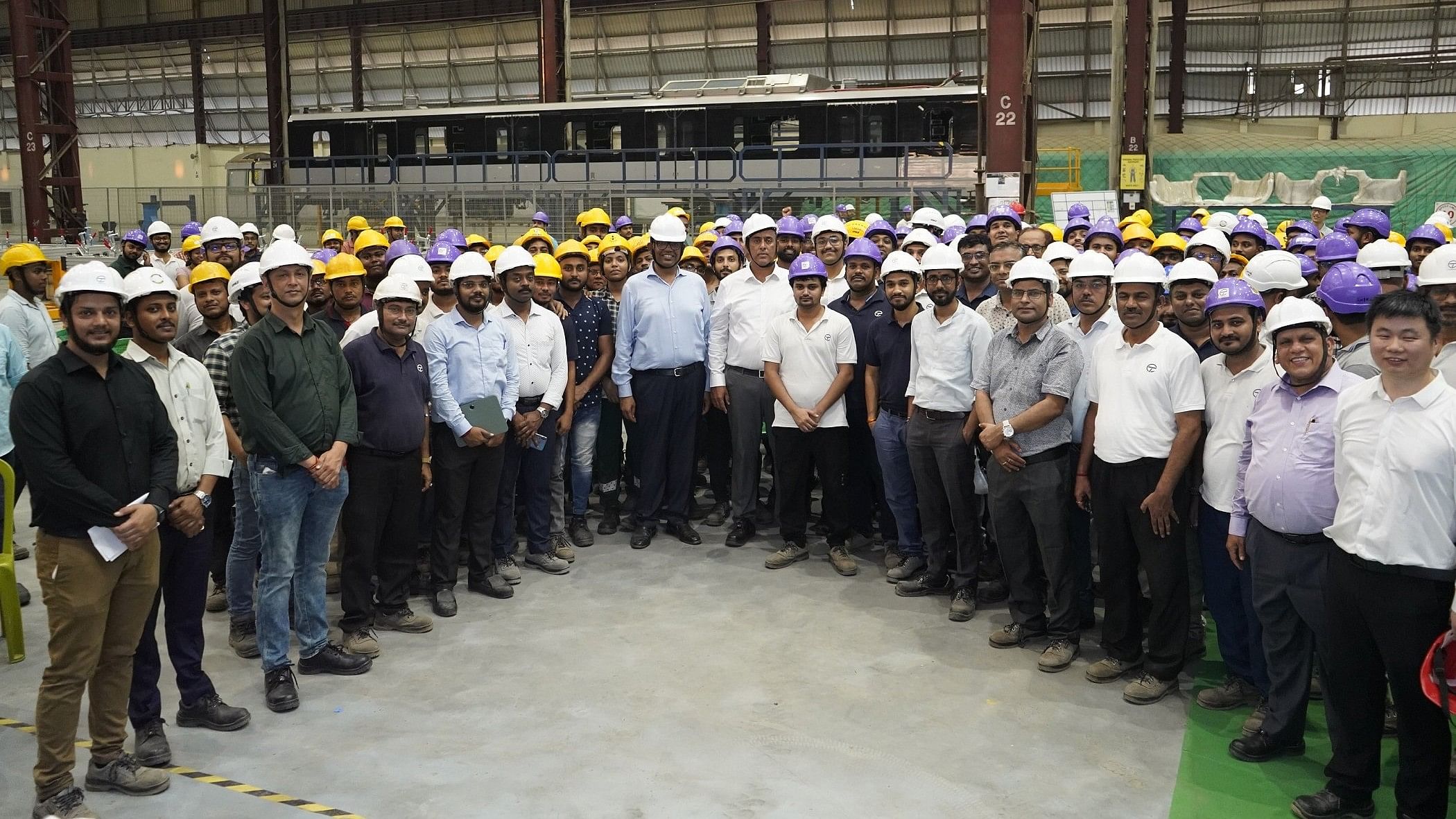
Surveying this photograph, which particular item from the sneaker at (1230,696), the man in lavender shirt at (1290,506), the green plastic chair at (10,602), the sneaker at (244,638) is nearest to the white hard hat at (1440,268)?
the man in lavender shirt at (1290,506)

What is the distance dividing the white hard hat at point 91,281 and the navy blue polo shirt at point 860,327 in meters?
4.40

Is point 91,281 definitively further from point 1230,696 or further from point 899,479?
point 1230,696

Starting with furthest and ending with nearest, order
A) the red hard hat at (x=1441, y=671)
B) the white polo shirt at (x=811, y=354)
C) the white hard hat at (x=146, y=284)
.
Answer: the white polo shirt at (x=811, y=354)
the white hard hat at (x=146, y=284)
the red hard hat at (x=1441, y=671)

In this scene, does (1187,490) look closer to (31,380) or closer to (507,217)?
(31,380)

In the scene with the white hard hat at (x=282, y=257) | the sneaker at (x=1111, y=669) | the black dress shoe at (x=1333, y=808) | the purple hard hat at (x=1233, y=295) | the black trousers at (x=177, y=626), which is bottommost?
the black dress shoe at (x=1333, y=808)

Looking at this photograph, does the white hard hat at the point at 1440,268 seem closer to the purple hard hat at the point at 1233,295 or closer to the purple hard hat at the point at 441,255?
the purple hard hat at the point at 1233,295

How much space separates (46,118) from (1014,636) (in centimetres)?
2529

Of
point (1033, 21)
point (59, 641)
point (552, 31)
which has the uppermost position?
Result: point (552, 31)

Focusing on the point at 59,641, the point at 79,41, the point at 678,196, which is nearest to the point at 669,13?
the point at 678,196

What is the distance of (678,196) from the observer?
63.6ft

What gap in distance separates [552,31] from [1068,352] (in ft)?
71.2

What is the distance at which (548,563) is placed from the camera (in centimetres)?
745

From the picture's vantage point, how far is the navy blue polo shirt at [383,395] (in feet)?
19.0

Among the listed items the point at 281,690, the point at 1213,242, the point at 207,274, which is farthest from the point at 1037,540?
the point at 207,274
